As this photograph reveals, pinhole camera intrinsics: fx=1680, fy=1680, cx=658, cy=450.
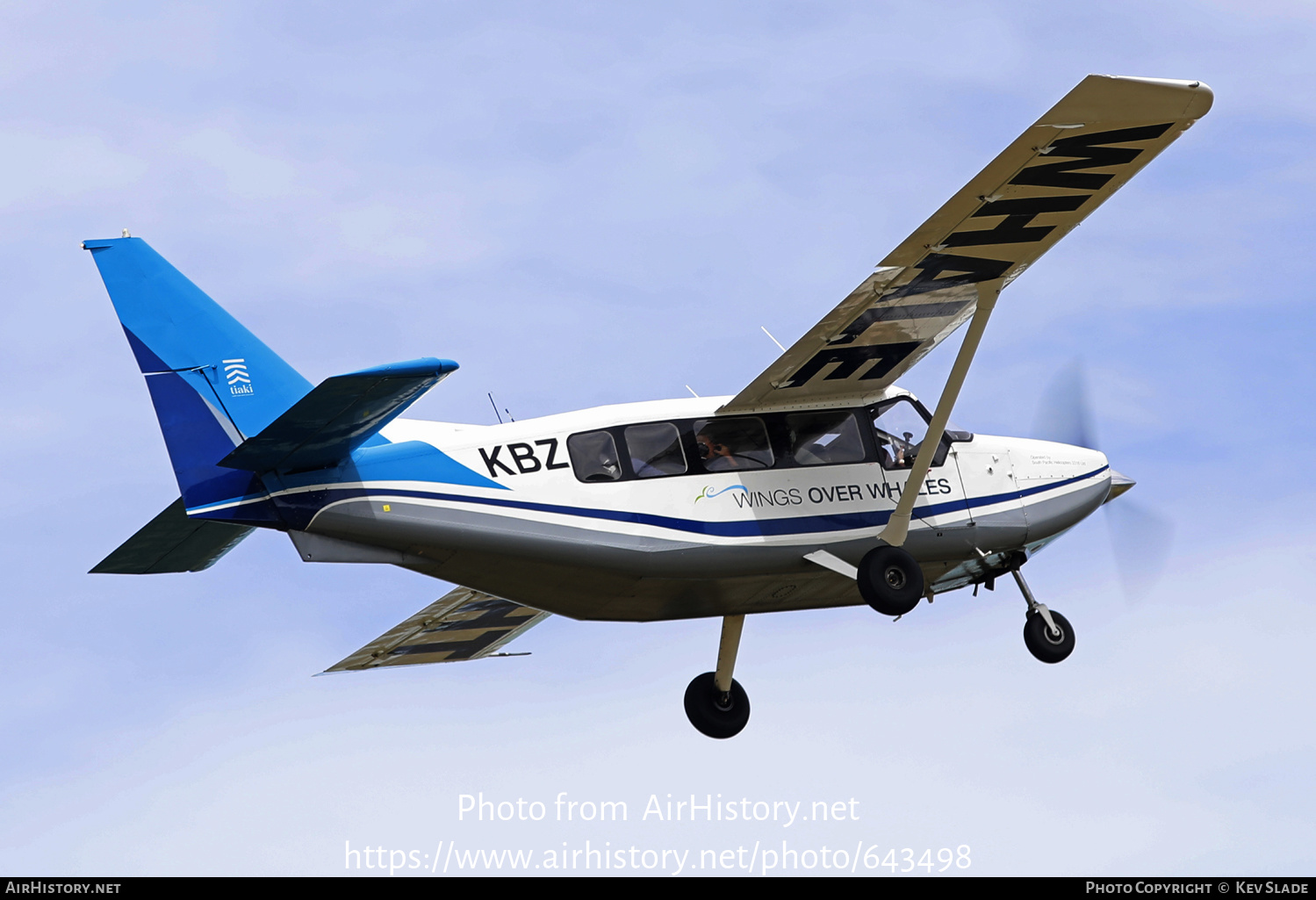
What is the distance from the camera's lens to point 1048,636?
62.0ft

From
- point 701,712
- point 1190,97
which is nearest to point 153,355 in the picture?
point 701,712

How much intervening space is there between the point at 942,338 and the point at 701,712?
536cm

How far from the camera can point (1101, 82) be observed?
46.1 ft

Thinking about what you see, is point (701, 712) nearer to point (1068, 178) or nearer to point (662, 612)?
point (662, 612)

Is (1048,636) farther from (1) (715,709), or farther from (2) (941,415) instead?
(1) (715,709)

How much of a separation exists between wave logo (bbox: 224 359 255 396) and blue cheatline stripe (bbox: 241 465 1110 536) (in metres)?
1.33

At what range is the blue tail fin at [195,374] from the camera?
15734 millimetres

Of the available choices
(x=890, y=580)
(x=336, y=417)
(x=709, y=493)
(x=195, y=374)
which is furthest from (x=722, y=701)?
(x=195, y=374)

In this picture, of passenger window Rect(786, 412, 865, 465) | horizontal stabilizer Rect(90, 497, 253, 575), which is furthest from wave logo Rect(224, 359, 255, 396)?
passenger window Rect(786, 412, 865, 465)

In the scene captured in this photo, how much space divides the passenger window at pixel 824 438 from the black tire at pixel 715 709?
12.0 ft

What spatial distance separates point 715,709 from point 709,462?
4003 mm

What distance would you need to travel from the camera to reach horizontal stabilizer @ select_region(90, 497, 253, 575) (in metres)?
17.2

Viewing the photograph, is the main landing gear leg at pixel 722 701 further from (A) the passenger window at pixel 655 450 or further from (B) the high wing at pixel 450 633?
(A) the passenger window at pixel 655 450

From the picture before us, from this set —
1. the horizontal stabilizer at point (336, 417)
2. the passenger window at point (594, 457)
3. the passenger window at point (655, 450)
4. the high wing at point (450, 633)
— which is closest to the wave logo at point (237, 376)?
the horizontal stabilizer at point (336, 417)
